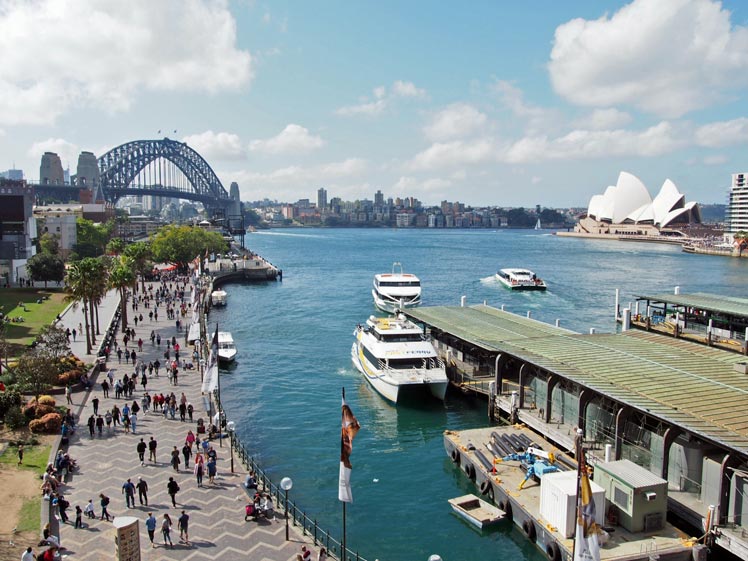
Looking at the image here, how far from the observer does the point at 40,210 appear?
431 feet

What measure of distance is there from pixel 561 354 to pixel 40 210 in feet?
418

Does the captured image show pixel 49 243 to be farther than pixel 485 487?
Yes

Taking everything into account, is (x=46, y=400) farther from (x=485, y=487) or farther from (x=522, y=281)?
(x=522, y=281)

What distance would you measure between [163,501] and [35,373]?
12269 mm

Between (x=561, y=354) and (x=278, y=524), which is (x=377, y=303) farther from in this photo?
(x=278, y=524)

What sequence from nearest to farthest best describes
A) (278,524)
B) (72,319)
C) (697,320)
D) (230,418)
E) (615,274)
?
(278,524) → (230,418) → (697,320) → (72,319) → (615,274)

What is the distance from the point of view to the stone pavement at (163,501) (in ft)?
62.3

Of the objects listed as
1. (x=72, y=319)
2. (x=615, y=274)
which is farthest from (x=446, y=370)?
(x=615, y=274)

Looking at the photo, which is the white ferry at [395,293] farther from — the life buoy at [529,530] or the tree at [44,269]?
the life buoy at [529,530]

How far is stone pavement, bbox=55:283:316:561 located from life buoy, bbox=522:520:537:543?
7589 millimetres

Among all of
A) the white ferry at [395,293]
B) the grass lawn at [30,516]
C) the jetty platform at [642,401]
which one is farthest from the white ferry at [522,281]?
the grass lawn at [30,516]

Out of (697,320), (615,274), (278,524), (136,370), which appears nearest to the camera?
(278,524)

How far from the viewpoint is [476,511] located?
23875 mm

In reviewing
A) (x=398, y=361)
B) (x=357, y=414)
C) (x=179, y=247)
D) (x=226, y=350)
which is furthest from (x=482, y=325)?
(x=179, y=247)
